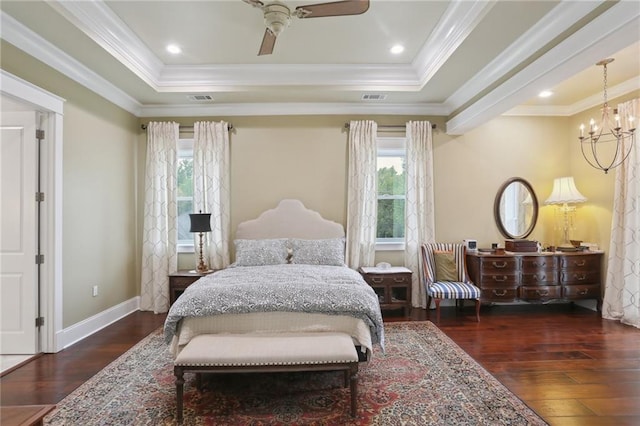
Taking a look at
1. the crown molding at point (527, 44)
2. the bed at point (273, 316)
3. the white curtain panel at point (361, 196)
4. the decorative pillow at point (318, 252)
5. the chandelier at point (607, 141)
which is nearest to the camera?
the bed at point (273, 316)

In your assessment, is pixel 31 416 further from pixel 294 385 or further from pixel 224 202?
pixel 224 202

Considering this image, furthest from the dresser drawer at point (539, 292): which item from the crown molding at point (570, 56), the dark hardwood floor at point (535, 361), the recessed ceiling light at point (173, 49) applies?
the recessed ceiling light at point (173, 49)

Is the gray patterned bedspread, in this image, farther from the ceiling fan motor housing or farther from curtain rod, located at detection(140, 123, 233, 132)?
curtain rod, located at detection(140, 123, 233, 132)

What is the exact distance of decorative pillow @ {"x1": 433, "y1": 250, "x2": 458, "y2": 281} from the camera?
484 centimetres

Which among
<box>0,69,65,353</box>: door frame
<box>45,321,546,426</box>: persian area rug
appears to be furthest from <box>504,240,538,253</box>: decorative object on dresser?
<box>0,69,65,353</box>: door frame

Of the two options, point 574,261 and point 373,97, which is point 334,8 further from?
point 574,261

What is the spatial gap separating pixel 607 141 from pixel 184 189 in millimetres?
5985

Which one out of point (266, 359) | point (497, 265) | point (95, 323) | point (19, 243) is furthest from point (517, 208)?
point (19, 243)

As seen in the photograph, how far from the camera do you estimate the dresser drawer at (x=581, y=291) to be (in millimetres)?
4828

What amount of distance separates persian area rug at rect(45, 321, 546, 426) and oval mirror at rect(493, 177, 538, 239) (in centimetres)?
285

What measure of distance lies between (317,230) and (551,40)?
337 cm

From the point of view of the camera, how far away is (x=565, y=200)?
16.6ft

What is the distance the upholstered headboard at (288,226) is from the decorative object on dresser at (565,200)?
125 inches

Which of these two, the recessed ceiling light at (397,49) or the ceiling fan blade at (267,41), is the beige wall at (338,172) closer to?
the recessed ceiling light at (397,49)
